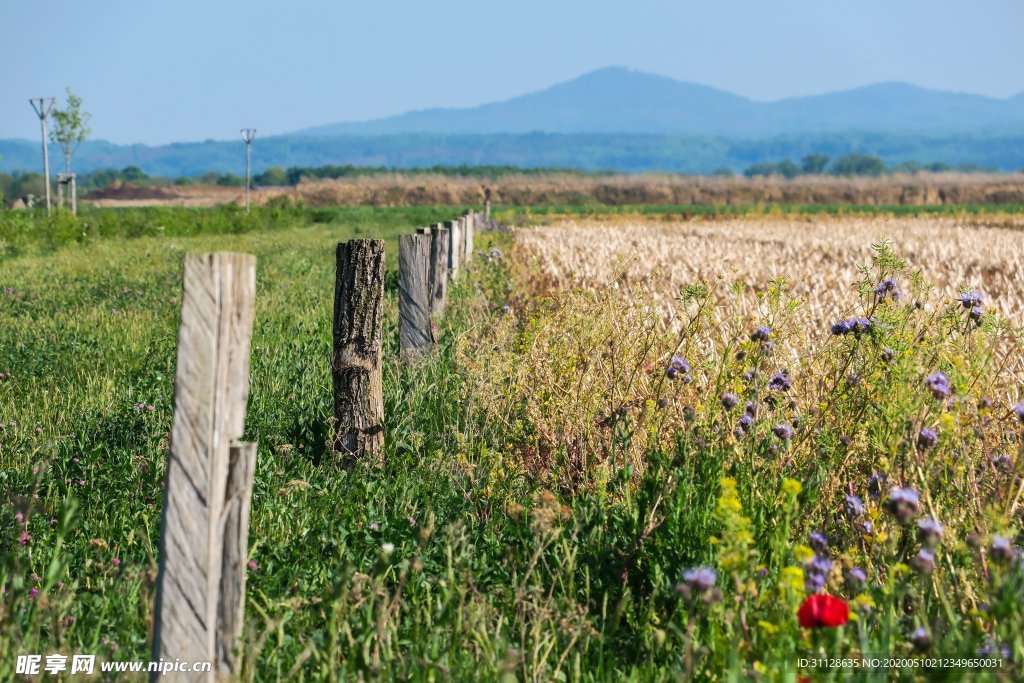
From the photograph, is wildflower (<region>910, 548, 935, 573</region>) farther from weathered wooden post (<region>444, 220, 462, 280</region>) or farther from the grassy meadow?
weathered wooden post (<region>444, 220, 462, 280</region>)

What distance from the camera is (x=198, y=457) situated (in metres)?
2.47

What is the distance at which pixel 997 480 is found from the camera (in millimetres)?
3992

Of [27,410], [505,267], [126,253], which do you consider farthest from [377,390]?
[126,253]

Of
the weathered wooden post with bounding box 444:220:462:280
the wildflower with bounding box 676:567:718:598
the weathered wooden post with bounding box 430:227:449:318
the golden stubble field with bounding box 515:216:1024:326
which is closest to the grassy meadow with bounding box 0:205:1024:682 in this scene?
the wildflower with bounding box 676:567:718:598

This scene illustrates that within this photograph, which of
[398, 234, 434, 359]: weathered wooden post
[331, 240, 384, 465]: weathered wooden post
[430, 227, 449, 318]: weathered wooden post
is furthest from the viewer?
[430, 227, 449, 318]: weathered wooden post

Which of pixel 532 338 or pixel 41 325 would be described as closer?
pixel 532 338

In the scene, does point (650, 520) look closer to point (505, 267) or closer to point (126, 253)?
point (505, 267)

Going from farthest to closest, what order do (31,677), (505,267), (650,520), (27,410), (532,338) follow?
(505,267)
(532,338)
(27,410)
(650,520)
(31,677)

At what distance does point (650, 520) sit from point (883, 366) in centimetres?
122

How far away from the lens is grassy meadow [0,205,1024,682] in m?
2.69

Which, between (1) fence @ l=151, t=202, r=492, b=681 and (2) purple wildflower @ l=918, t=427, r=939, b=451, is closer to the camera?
(1) fence @ l=151, t=202, r=492, b=681

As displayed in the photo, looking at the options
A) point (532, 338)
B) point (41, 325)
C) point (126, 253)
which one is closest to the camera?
point (532, 338)

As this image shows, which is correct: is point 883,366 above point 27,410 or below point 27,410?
above

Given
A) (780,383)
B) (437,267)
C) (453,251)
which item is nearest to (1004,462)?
(780,383)
